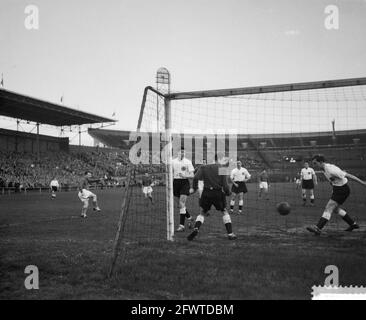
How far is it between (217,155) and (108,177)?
43.3 meters

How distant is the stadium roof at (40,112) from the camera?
1417 inches

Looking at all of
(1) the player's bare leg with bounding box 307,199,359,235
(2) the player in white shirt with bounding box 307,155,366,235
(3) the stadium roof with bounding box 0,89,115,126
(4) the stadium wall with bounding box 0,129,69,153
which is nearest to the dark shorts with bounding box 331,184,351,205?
(2) the player in white shirt with bounding box 307,155,366,235

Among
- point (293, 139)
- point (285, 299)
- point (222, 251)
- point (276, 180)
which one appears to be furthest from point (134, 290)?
point (293, 139)

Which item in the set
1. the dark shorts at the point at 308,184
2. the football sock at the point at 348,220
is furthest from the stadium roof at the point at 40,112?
the football sock at the point at 348,220

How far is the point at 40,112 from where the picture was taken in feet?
136

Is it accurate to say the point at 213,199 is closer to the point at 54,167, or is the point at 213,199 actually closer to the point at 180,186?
the point at 180,186

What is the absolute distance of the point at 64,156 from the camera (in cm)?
4884

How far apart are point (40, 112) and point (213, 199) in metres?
37.9

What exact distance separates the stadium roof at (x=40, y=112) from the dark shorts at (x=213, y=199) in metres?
31.7

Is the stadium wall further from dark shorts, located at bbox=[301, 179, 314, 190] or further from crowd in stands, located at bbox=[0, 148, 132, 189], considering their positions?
dark shorts, located at bbox=[301, 179, 314, 190]

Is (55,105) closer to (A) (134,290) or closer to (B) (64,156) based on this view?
(B) (64,156)

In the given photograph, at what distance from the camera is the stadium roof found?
36.0 metres

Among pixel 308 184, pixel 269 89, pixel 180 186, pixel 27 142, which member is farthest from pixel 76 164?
pixel 269 89

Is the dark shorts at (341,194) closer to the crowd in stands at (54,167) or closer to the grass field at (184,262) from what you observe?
the grass field at (184,262)
